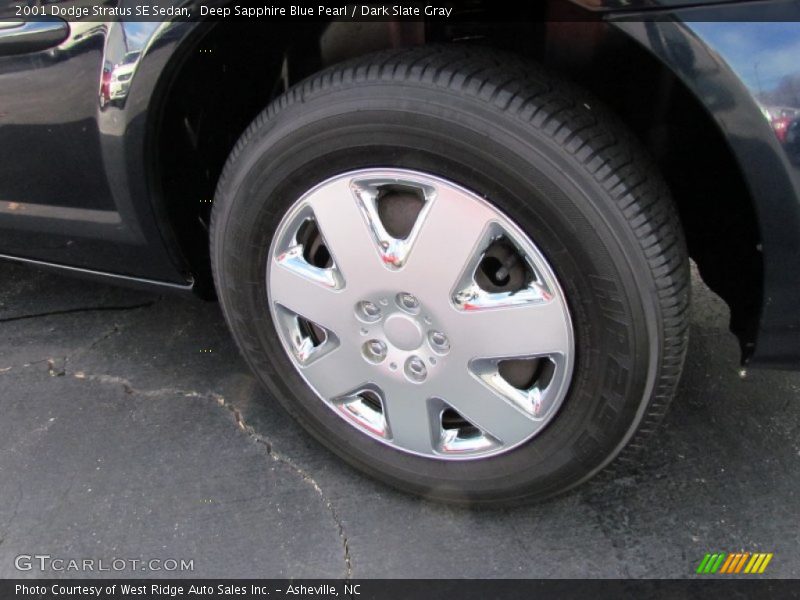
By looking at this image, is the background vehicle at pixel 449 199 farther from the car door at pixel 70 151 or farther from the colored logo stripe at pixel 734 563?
the colored logo stripe at pixel 734 563

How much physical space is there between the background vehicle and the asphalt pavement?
6.2 inches

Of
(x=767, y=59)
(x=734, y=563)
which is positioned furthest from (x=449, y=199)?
(x=734, y=563)

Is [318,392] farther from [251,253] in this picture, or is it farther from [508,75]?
[508,75]

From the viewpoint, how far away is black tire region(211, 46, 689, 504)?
51.0 inches

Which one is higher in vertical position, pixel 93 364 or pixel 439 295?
pixel 439 295

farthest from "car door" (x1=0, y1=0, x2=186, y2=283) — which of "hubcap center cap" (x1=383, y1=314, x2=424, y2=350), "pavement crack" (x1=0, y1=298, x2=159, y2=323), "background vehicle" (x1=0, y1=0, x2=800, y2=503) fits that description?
"hubcap center cap" (x1=383, y1=314, x2=424, y2=350)

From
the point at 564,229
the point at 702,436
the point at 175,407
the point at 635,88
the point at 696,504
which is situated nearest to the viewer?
the point at 564,229

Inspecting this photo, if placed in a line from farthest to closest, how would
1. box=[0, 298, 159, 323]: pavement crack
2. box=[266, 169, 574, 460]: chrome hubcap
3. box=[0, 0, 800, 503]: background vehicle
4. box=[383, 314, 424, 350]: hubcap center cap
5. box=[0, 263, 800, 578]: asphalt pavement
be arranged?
Answer: box=[0, 298, 159, 323]: pavement crack < box=[0, 263, 800, 578]: asphalt pavement < box=[383, 314, 424, 350]: hubcap center cap < box=[266, 169, 574, 460]: chrome hubcap < box=[0, 0, 800, 503]: background vehicle

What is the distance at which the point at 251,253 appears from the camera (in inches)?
64.1

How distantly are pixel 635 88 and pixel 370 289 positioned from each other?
2.48ft

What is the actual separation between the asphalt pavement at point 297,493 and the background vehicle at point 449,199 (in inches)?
6.2

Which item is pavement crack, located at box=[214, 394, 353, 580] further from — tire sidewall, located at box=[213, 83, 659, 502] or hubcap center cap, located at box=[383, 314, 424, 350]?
hubcap center cap, located at box=[383, 314, 424, 350]

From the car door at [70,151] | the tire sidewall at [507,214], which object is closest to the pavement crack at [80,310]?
the car door at [70,151]
